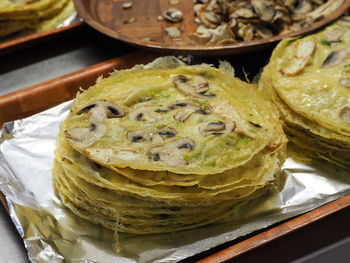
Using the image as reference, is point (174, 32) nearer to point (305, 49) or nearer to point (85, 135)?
point (305, 49)

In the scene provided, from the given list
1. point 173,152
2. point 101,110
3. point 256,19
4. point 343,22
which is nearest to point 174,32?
point 256,19

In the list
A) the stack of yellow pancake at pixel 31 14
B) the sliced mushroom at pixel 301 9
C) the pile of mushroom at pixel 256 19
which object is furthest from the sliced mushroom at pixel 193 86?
the stack of yellow pancake at pixel 31 14

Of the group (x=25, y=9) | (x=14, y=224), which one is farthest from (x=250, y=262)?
(x=25, y=9)

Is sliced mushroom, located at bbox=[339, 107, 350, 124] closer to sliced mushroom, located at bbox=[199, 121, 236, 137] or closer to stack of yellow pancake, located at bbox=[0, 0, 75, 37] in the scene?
sliced mushroom, located at bbox=[199, 121, 236, 137]

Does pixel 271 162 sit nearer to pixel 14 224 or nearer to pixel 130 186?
pixel 130 186

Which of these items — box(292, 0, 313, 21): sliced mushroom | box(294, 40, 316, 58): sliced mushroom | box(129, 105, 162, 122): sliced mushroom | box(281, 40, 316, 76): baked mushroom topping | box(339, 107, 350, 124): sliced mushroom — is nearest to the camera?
box(129, 105, 162, 122): sliced mushroom

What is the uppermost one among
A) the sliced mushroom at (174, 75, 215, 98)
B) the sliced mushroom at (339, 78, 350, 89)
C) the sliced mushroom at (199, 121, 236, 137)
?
the sliced mushroom at (339, 78, 350, 89)

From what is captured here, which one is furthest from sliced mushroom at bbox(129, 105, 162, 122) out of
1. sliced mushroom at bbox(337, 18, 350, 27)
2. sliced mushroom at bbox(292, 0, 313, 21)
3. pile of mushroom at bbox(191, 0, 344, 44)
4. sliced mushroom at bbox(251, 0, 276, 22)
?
sliced mushroom at bbox(292, 0, 313, 21)
